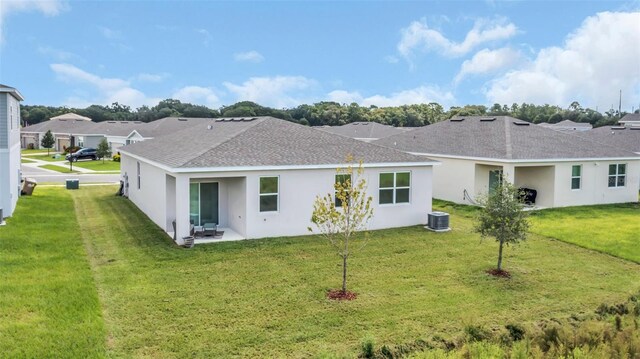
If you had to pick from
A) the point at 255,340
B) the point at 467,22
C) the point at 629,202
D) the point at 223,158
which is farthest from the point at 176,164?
the point at 629,202

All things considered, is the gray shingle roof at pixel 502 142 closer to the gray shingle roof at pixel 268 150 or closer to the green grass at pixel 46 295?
the gray shingle roof at pixel 268 150

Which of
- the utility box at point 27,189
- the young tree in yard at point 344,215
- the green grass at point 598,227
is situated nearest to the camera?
the young tree in yard at point 344,215

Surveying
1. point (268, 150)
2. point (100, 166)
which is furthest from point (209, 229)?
point (100, 166)

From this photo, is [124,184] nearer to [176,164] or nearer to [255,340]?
[176,164]

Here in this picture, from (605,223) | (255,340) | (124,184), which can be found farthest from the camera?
(124,184)

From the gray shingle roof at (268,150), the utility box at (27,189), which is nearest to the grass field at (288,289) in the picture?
the gray shingle roof at (268,150)

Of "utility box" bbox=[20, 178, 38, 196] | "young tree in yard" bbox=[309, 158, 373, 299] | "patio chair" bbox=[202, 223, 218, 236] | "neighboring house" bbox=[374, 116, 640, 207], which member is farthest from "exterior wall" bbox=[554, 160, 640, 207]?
"utility box" bbox=[20, 178, 38, 196]

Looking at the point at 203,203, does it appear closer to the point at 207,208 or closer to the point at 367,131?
the point at 207,208

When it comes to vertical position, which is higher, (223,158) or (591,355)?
(223,158)
